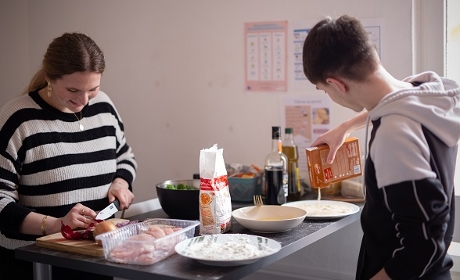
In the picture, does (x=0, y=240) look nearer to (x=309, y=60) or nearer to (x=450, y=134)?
(x=309, y=60)

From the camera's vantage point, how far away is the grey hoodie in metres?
1.36

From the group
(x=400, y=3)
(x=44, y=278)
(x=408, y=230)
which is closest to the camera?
(x=408, y=230)

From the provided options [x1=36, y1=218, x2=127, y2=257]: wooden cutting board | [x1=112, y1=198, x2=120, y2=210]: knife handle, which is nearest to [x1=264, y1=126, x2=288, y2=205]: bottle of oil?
[x1=112, y1=198, x2=120, y2=210]: knife handle

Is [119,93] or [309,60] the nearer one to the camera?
[309,60]

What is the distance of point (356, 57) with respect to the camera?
58.3 inches

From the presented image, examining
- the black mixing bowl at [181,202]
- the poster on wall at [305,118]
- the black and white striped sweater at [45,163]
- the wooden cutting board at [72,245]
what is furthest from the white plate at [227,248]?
the poster on wall at [305,118]

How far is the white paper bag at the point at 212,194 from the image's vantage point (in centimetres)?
178

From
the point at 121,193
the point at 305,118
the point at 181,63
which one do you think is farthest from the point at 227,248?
the point at 181,63

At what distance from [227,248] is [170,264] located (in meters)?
0.15

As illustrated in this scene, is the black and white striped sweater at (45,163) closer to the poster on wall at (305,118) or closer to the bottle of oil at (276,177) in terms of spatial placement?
the bottle of oil at (276,177)

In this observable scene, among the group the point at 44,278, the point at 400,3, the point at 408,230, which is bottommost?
the point at 44,278

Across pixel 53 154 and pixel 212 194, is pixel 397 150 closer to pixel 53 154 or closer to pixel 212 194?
pixel 212 194

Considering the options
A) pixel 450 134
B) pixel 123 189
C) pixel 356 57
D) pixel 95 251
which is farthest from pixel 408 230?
pixel 123 189

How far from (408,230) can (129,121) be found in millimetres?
2048
